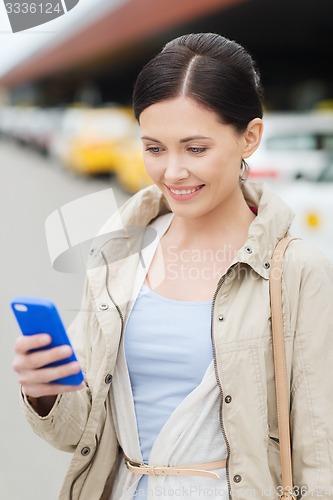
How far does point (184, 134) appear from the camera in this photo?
5.23 ft

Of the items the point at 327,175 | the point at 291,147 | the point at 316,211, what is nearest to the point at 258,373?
the point at 316,211

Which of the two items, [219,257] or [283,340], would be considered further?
[219,257]

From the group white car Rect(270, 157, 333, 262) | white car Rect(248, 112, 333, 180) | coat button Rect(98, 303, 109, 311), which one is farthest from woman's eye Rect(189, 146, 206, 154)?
white car Rect(248, 112, 333, 180)

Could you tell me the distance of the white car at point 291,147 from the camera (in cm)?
868

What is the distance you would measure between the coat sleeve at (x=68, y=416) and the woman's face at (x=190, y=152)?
0.39 meters

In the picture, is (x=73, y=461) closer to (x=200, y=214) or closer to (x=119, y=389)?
(x=119, y=389)

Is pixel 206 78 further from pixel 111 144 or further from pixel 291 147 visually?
pixel 111 144

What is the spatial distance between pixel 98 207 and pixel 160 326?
1.01 m

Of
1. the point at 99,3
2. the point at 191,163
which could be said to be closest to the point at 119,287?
the point at 191,163

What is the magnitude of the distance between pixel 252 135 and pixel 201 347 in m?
0.57

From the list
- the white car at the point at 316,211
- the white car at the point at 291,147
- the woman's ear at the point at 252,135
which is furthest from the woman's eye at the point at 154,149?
the white car at the point at 291,147

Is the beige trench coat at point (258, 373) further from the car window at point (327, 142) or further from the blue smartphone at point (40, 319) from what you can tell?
the car window at point (327, 142)

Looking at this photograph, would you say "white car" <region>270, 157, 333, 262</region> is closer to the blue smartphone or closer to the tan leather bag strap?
the tan leather bag strap

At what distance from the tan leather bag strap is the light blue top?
6.5 inches
